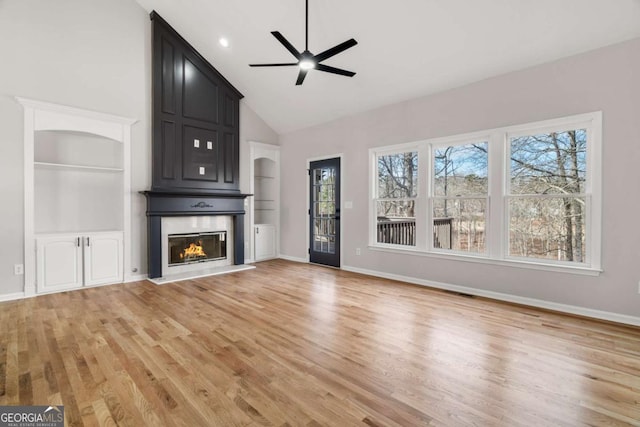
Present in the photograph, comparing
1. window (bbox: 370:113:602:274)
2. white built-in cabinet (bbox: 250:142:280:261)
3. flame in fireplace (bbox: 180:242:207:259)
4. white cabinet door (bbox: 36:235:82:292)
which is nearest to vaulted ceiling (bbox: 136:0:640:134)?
window (bbox: 370:113:602:274)

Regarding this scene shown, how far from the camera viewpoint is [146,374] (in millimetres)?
2250

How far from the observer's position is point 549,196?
3.78 metres

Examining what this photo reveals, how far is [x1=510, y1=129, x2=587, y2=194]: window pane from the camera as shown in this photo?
11.9 ft

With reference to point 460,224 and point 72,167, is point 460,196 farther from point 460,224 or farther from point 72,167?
point 72,167

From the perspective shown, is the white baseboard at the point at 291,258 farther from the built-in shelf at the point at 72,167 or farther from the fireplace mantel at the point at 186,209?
the built-in shelf at the point at 72,167

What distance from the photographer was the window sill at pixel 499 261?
351 centimetres

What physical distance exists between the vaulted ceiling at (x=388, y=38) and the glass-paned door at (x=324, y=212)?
1072 millimetres

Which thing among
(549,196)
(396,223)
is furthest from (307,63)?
(549,196)

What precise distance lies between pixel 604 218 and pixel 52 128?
22.7 ft

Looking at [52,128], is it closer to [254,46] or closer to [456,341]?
[254,46]

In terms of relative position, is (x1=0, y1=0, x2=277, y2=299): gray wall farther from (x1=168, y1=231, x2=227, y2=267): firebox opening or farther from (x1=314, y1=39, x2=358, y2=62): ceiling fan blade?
(x1=314, y1=39, x2=358, y2=62): ceiling fan blade

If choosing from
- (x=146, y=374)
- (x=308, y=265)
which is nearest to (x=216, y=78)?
(x=308, y=265)

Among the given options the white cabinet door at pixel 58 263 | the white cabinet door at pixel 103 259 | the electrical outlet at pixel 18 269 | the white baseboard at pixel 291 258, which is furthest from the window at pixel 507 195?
the electrical outlet at pixel 18 269

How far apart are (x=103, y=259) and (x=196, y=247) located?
148cm
